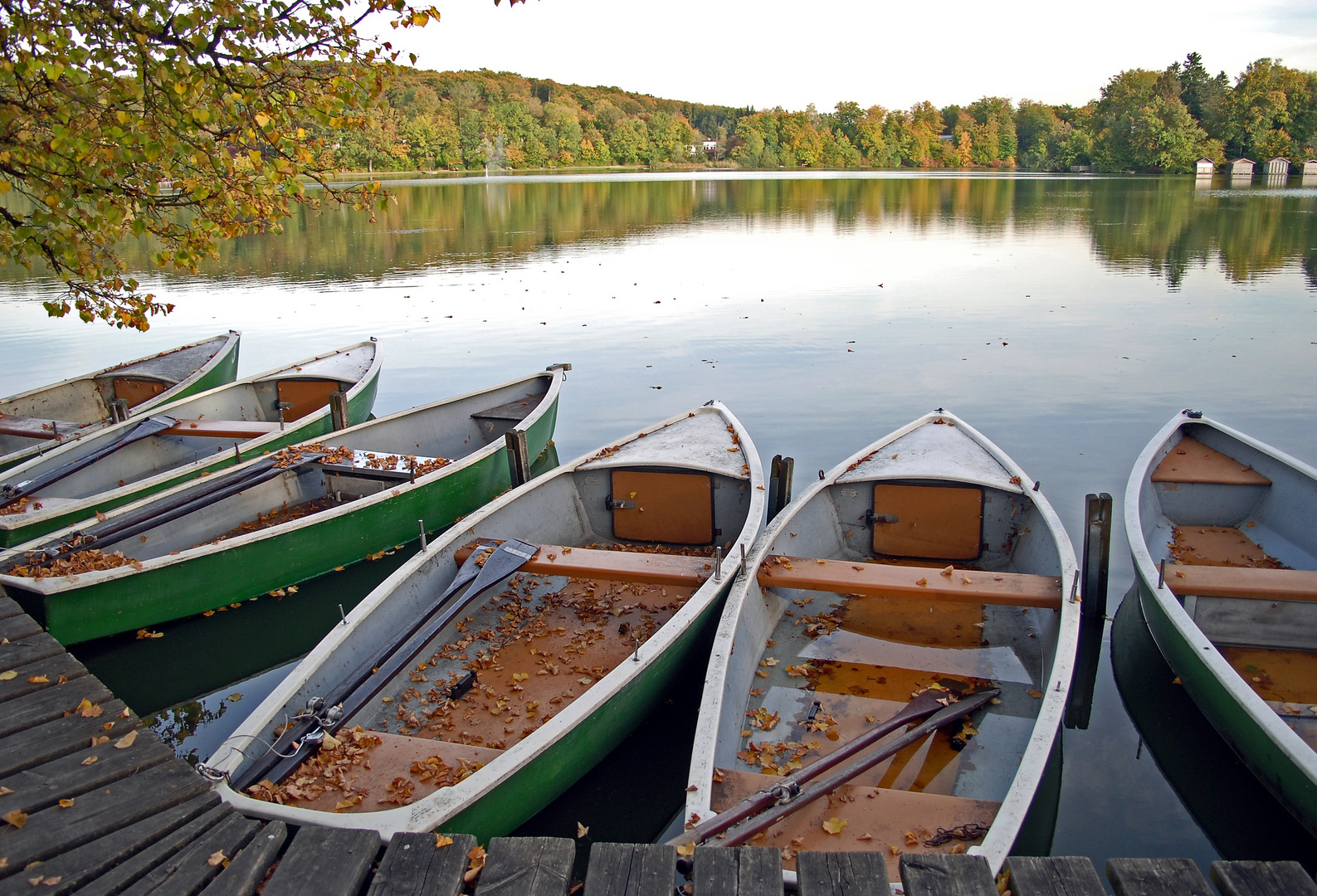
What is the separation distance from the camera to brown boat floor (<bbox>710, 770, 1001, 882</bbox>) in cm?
422

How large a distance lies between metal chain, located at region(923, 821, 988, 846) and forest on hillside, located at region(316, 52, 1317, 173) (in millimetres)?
66420

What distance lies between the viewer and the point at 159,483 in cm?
878

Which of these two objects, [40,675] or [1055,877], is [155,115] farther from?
[1055,877]

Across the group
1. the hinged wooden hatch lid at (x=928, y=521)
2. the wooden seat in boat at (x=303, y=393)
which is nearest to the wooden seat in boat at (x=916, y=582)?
the hinged wooden hatch lid at (x=928, y=521)

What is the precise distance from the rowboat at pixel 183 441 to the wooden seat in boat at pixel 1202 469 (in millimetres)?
9698

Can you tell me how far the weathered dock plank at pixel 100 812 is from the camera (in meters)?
3.44

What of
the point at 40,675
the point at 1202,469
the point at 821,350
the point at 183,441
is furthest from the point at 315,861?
the point at 821,350

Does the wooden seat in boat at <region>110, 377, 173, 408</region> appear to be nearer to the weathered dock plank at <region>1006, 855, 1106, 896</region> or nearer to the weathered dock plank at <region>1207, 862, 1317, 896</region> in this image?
the weathered dock plank at <region>1006, 855, 1106, 896</region>

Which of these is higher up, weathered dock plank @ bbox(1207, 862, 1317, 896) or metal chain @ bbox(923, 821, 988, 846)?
weathered dock plank @ bbox(1207, 862, 1317, 896)

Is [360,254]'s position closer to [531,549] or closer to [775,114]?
[531,549]

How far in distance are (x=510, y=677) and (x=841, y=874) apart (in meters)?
3.52

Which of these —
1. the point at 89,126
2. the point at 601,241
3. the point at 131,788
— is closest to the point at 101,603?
the point at 131,788

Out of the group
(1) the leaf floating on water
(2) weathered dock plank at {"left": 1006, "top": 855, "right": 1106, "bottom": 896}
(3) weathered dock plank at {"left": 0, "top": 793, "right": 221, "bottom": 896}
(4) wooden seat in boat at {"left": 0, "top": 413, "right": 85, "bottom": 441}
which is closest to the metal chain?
(1) the leaf floating on water

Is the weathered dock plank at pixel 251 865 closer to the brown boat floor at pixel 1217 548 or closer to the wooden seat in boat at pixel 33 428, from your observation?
the brown boat floor at pixel 1217 548
